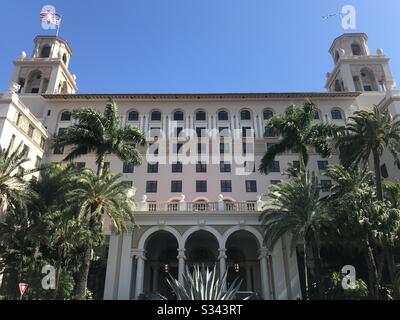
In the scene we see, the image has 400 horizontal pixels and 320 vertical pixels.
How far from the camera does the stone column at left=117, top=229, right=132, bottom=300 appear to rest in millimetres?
28625

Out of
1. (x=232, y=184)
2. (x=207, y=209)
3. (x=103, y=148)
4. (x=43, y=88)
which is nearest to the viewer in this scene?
(x=103, y=148)

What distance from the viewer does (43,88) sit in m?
56.5

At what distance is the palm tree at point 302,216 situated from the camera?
25969 mm

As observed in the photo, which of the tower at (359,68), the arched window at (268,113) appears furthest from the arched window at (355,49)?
the arched window at (268,113)

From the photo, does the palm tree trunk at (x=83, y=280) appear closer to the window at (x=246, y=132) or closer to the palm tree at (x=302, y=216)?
the palm tree at (x=302, y=216)

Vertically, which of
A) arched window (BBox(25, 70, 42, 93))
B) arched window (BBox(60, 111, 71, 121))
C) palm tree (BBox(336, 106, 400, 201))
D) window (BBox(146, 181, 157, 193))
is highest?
arched window (BBox(25, 70, 42, 93))

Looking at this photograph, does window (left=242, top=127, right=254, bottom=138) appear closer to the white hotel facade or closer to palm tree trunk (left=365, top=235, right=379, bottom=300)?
the white hotel facade

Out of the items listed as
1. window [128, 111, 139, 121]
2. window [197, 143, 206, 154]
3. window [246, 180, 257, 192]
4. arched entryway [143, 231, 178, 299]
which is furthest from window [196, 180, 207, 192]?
window [128, 111, 139, 121]

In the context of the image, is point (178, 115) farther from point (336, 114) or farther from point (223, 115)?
point (336, 114)

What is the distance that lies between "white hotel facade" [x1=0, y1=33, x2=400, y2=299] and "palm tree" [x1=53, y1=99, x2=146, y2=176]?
5.97m

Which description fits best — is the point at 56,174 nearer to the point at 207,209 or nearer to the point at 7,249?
the point at 7,249

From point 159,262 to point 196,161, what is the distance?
1459 centimetres
